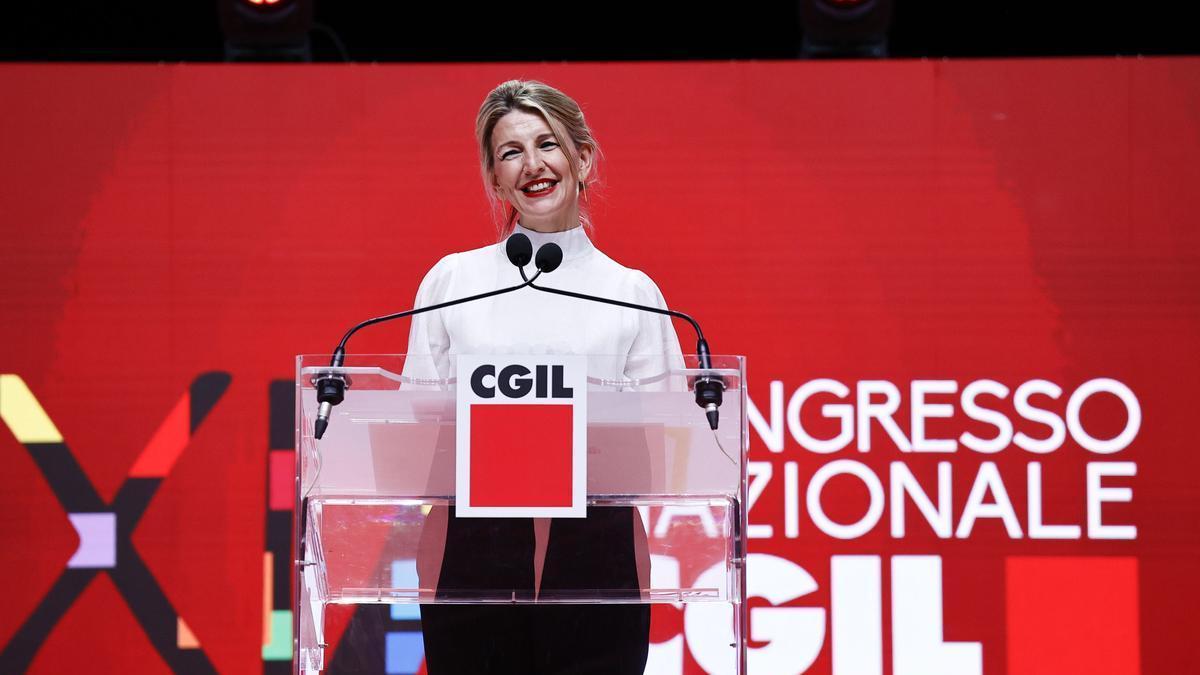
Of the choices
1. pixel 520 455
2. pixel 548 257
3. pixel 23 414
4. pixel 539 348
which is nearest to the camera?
pixel 520 455

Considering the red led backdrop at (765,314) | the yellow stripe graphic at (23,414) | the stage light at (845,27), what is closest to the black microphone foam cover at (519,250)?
the red led backdrop at (765,314)

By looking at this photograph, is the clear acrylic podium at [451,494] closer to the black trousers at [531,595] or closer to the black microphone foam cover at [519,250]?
the black trousers at [531,595]

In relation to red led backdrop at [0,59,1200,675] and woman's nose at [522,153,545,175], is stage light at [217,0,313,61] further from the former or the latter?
woman's nose at [522,153,545,175]

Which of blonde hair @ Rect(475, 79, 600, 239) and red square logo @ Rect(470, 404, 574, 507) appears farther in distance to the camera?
blonde hair @ Rect(475, 79, 600, 239)

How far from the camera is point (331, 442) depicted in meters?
1.54

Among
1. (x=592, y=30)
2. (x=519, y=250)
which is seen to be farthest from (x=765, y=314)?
(x=519, y=250)

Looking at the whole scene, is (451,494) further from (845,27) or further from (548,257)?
(845,27)

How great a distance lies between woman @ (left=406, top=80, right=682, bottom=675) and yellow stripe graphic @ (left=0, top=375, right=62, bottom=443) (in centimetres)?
201

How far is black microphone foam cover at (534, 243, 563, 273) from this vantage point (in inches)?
65.0

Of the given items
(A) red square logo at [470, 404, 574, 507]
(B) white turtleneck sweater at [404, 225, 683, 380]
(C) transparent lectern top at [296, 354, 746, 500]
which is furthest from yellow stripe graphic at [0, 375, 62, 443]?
(A) red square logo at [470, 404, 574, 507]

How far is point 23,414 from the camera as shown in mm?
3602

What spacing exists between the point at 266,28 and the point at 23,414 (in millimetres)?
1298

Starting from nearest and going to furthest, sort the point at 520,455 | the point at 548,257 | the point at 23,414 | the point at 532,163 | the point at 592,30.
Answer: the point at 520,455 → the point at 548,257 → the point at 532,163 → the point at 23,414 → the point at 592,30

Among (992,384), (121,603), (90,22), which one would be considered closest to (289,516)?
(121,603)
